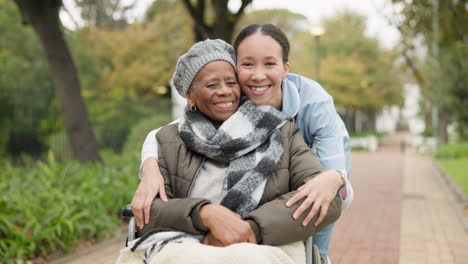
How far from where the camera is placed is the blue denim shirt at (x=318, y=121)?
2.56 m

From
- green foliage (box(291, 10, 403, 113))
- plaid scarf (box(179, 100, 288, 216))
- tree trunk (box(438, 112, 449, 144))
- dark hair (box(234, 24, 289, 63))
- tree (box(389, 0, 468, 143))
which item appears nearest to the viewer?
plaid scarf (box(179, 100, 288, 216))

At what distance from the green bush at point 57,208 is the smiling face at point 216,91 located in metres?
3.31

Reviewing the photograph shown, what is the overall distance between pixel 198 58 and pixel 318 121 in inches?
28.6

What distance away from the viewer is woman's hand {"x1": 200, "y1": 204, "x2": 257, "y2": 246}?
83.0 inches

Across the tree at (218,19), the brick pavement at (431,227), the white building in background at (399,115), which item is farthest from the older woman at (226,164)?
the white building in background at (399,115)

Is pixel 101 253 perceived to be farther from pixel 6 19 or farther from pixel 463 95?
pixel 463 95

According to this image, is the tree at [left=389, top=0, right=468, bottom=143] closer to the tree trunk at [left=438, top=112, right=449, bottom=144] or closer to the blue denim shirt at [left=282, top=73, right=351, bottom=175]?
the tree trunk at [left=438, top=112, right=449, bottom=144]

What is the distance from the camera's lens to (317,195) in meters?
→ 2.19

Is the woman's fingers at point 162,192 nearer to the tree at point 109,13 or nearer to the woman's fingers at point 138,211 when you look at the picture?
the woman's fingers at point 138,211

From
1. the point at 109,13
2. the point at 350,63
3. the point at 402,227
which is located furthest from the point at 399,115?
the point at 402,227

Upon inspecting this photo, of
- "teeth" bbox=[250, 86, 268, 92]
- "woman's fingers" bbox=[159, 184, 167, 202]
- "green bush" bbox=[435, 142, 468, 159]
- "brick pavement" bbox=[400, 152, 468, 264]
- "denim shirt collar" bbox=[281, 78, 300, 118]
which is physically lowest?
"green bush" bbox=[435, 142, 468, 159]

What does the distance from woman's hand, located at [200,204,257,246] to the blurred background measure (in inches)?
136

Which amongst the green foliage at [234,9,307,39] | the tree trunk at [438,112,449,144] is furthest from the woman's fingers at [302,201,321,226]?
the green foliage at [234,9,307,39]

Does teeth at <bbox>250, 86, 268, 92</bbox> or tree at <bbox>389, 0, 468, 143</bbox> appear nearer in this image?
teeth at <bbox>250, 86, 268, 92</bbox>
